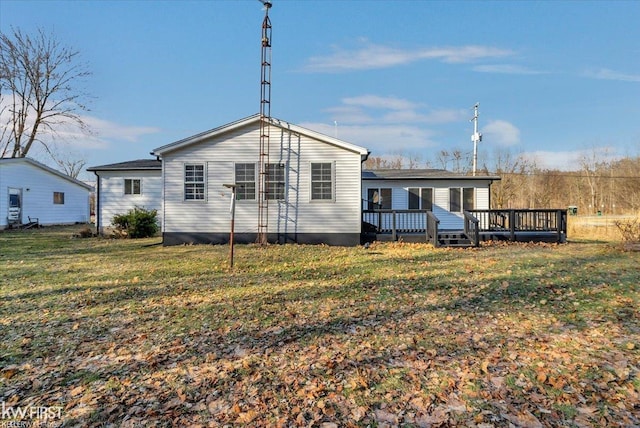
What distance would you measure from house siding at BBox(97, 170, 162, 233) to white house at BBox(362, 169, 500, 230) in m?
11.4

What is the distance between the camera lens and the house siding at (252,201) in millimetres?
12562

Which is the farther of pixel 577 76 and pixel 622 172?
pixel 622 172

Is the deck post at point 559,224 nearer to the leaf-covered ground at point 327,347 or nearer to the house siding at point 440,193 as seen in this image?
the house siding at point 440,193

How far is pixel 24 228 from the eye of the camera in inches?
832

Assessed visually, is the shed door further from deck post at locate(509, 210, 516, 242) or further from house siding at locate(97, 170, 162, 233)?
deck post at locate(509, 210, 516, 242)

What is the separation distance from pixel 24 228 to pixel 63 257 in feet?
49.0

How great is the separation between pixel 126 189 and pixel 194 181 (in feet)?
28.7

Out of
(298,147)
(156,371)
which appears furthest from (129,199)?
(156,371)

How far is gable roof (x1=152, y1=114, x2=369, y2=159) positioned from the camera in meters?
12.3

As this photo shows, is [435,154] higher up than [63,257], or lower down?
higher up

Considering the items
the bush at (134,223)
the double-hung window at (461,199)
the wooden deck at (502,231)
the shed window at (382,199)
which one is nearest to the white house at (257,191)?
the wooden deck at (502,231)

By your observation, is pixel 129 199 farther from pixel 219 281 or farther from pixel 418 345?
pixel 418 345

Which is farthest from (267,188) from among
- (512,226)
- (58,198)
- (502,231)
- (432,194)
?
(58,198)

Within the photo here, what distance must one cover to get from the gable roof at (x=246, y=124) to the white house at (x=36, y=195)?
14.8 meters
